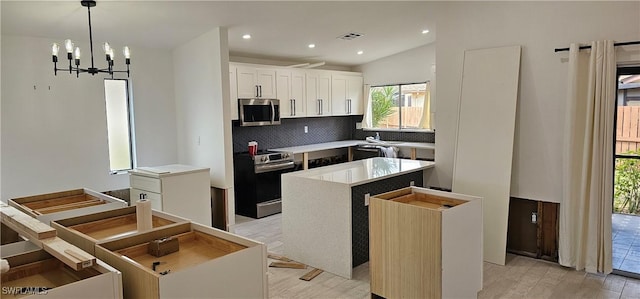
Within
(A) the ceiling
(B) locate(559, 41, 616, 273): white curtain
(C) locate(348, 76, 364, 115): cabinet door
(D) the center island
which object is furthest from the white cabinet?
(C) locate(348, 76, 364, 115): cabinet door

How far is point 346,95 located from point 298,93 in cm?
126

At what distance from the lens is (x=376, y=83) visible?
26.2ft

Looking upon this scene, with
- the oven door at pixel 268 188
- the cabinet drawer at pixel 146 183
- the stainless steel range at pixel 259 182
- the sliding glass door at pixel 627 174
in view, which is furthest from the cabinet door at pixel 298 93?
the sliding glass door at pixel 627 174

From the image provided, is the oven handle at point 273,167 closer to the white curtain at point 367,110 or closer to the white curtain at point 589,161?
the white curtain at point 367,110

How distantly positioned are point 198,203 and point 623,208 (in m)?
4.36

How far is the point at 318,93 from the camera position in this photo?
731 centimetres

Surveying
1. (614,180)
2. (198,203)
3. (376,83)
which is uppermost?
(376,83)

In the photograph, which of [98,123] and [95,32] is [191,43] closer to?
[95,32]

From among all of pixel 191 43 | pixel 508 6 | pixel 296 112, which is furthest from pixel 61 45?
pixel 508 6

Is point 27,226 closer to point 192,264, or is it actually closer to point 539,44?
point 192,264

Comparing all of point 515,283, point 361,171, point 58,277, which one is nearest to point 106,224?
point 58,277

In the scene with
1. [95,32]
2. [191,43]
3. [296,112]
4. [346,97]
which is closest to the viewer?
[95,32]

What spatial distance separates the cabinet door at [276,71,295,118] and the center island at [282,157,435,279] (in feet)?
8.26

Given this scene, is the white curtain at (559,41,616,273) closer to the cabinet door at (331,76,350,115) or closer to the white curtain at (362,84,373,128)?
the cabinet door at (331,76,350,115)
